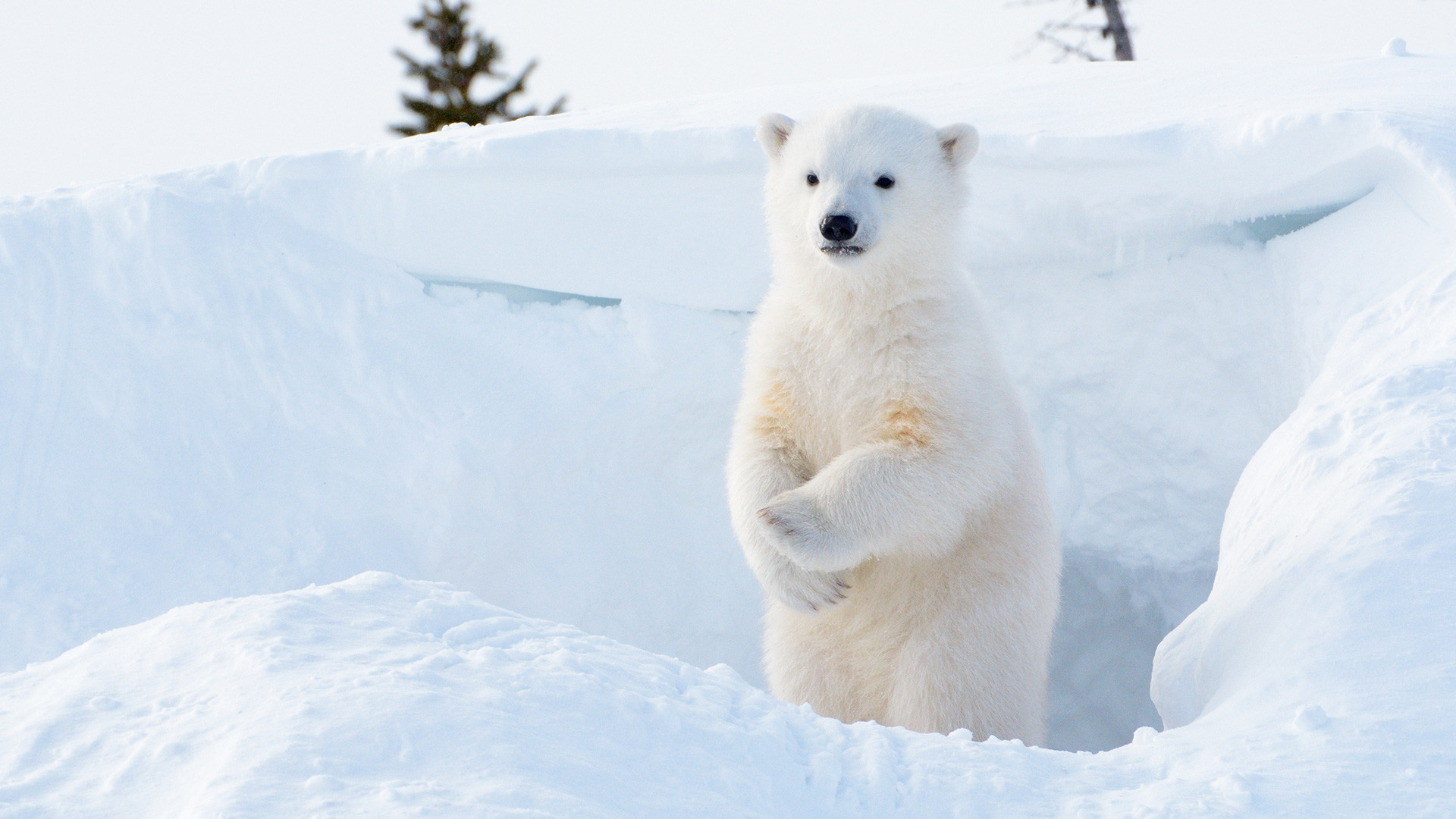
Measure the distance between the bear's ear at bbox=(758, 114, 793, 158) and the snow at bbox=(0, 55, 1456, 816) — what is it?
87 centimetres

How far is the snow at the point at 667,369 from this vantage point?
8.13 ft

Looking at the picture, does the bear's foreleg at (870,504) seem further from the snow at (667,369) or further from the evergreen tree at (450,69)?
the evergreen tree at (450,69)

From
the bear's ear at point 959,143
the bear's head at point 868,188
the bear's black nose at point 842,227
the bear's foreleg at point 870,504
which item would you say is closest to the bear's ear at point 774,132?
the bear's head at point 868,188

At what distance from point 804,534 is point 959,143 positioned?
3.65ft

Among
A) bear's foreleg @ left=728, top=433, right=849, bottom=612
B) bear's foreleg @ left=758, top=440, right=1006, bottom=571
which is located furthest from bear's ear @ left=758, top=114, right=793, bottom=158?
bear's foreleg @ left=758, top=440, right=1006, bottom=571

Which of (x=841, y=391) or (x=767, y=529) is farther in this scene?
(x=841, y=391)

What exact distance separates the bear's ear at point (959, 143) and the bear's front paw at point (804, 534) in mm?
1005

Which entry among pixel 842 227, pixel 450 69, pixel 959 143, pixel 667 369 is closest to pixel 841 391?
pixel 842 227

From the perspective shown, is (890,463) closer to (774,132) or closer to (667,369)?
(774,132)

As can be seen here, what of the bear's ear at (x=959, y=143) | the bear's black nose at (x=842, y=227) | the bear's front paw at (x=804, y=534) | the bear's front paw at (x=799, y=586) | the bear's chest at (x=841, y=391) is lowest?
the bear's front paw at (x=799, y=586)

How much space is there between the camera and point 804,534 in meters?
2.48

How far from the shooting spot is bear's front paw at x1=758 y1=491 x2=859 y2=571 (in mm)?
2480

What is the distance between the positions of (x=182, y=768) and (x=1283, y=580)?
1.85 meters

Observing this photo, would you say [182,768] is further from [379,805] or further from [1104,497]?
[1104,497]
